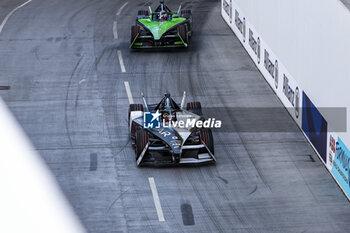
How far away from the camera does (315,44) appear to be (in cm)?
2322

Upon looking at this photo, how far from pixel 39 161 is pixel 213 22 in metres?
16.1

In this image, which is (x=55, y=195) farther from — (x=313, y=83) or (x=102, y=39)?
(x=102, y=39)

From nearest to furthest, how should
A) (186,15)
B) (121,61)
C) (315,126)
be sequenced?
(315,126), (121,61), (186,15)

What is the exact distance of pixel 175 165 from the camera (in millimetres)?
22953

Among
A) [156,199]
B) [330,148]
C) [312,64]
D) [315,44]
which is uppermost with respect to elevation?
[315,44]

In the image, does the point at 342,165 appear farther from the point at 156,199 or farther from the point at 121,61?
the point at 121,61

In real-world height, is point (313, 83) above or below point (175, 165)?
above

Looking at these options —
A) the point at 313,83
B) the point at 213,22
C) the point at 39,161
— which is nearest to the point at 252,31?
the point at 213,22

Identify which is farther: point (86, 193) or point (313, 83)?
point (313, 83)

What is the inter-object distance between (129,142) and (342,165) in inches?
267

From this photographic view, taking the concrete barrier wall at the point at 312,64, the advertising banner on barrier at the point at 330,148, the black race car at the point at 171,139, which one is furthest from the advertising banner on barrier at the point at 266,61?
the black race car at the point at 171,139

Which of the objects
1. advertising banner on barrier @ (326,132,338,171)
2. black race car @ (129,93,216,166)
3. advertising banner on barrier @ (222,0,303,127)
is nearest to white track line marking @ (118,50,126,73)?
advertising banner on barrier @ (222,0,303,127)

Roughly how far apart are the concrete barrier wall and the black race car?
10.4 ft

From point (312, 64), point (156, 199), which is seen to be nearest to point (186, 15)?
point (312, 64)
